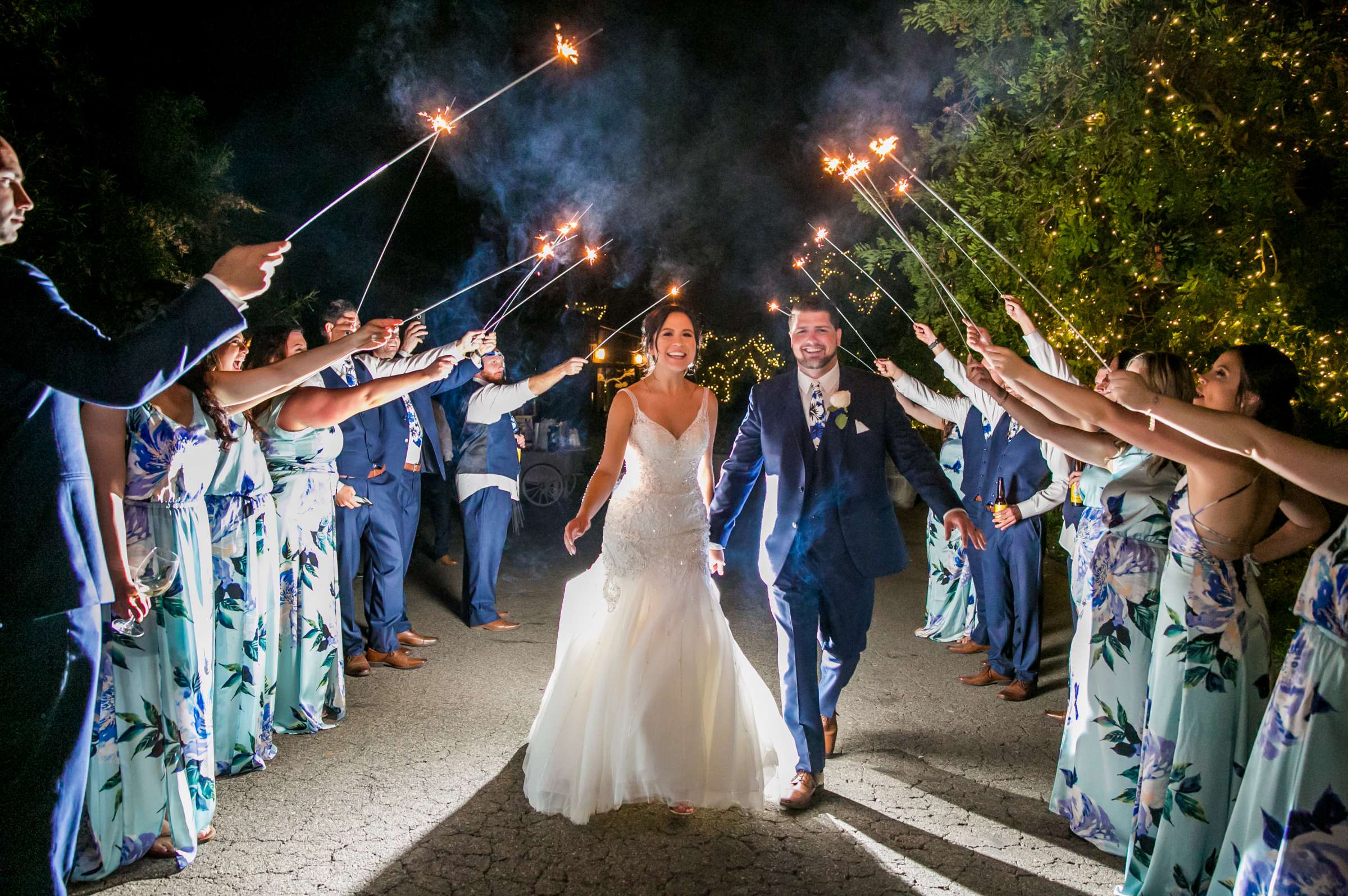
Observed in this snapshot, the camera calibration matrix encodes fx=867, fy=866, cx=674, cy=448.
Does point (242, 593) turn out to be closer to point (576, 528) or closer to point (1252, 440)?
point (576, 528)

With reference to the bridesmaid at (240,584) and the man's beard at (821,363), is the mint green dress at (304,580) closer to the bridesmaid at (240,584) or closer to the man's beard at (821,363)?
the bridesmaid at (240,584)

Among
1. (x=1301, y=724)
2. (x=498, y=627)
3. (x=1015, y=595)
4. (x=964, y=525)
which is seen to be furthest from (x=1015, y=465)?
(x=498, y=627)

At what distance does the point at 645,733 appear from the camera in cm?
392

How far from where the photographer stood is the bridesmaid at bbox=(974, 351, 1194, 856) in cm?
376

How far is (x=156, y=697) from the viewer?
138 inches

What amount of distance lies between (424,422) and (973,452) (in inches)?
171

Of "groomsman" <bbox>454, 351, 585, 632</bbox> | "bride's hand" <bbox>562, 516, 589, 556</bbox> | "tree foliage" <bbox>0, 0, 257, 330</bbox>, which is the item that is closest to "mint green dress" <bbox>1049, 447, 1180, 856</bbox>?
"bride's hand" <bbox>562, 516, 589, 556</bbox>

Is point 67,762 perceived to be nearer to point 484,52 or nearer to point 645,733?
point 645,733

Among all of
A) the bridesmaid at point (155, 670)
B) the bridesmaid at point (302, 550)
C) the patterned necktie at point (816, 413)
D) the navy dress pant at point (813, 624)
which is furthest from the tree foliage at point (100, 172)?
the navy dress pant at point (813, 624)

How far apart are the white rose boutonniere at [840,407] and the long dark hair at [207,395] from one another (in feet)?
9.34

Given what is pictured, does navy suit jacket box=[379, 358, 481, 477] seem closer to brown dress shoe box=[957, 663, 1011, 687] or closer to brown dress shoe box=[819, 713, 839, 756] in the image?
brown dress shoe box=[819, 713, 839, 756]

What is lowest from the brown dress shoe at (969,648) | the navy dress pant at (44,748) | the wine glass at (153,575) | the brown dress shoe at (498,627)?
the brown dress shoe at (498,627)

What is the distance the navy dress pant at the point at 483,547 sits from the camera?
733cm

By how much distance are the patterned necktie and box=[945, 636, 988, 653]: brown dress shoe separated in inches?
141
